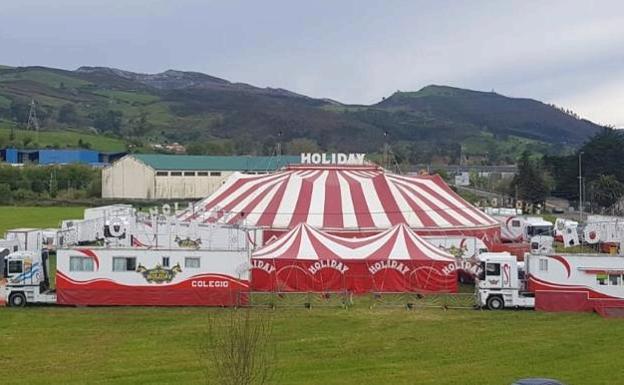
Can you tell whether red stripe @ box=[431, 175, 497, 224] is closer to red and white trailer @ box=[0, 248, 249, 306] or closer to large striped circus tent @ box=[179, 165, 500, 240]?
large striped circus tent @ box=[179, 165, 500, 240]

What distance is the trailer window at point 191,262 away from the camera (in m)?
23.7

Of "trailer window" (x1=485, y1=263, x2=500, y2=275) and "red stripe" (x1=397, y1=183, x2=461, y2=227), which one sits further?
"red stripe" (x1=397, y1=183, x2=461, y2=227)

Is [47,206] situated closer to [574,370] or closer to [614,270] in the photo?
[614,270]

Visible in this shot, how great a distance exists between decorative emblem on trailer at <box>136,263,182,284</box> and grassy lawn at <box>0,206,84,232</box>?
24.9 meters

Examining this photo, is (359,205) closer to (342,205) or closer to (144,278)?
(342,205)

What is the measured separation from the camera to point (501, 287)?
23250mm

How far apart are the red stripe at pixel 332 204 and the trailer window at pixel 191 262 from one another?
829cm

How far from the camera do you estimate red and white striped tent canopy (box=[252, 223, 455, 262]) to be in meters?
25.2

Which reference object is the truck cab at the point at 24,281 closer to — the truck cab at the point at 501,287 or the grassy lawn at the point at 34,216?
the truck cab at the point at 501,287

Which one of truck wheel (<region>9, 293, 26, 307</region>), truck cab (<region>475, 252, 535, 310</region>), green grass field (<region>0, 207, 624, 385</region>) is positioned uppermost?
truck cab (<region>475, 252, 535, 310</region>)

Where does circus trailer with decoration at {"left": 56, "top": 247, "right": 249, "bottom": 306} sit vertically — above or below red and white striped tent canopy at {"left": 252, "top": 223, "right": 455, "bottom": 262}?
below

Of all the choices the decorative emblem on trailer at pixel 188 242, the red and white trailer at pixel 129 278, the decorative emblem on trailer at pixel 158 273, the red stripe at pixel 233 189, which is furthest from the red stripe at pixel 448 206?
the decorative emblem on trailer at pixel 158 273

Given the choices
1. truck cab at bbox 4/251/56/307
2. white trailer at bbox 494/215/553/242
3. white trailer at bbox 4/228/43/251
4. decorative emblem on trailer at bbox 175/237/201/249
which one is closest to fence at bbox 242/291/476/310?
decorative emblem on trailer at bbox 175/237/201/249

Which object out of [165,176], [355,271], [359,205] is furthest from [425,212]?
[165,176]
